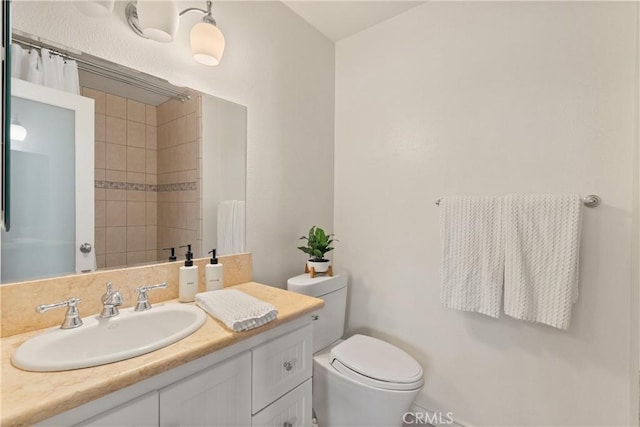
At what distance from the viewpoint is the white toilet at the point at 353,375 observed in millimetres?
1267


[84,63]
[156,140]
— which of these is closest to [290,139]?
[156,140]

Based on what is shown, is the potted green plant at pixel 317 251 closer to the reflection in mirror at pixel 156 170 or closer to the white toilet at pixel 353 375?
the white toilet at pixel 353 375

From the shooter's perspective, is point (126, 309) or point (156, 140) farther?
point (156, 140)

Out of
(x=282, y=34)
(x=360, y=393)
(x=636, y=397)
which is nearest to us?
(x=636, y=397)

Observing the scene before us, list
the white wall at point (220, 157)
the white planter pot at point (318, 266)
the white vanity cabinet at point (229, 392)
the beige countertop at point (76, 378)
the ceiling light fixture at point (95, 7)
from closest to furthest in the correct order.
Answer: the beige countertop at point (76, 378) → the white vanity cabinet at point (229, 392) → the ceiling light fixture at point (95, 7) → the white wall at point (220, 157) → the white planter pot at point (318, 266)

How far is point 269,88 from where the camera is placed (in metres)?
1.61

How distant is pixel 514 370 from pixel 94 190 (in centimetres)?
195

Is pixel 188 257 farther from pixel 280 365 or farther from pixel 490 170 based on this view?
pixel 490 170

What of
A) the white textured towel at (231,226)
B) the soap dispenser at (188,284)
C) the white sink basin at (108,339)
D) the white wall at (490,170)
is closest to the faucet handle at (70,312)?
the white sink basin at (108,339)

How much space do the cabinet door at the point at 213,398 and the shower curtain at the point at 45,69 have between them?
996 millimetres

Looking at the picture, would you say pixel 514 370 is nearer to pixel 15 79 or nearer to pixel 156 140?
pixel 156 140

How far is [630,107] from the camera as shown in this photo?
45.4 inches

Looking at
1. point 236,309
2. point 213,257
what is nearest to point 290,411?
point 236,309

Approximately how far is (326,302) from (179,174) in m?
0.98
